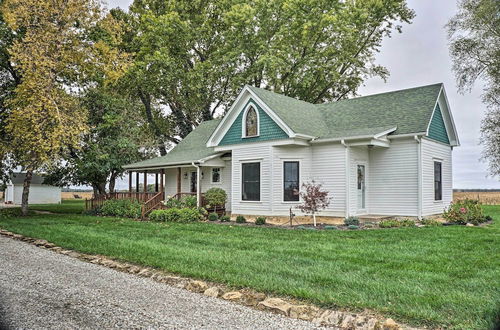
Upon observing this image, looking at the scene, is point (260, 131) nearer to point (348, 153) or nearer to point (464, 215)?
point (348, 153)

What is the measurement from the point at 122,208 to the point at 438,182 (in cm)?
1459

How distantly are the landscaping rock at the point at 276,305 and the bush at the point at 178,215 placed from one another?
37.3ft

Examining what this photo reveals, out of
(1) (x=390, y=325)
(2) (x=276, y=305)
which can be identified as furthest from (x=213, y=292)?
(1) (x=390, y=325)

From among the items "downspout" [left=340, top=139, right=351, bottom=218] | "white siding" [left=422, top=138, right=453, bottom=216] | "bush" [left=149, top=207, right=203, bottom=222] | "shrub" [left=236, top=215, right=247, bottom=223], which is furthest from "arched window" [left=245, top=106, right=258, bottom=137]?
"white siding" [left=422, top=138, right=453, bottom=216]

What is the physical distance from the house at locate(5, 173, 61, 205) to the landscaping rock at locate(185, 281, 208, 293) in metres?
42.6

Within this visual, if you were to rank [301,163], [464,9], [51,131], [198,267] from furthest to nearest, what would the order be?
1. [464,9]
2. [51,131]
3. [301,163]
4. [198,267]

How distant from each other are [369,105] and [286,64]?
961 cm

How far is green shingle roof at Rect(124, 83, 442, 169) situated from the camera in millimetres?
15227

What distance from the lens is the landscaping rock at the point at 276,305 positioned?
4711mm

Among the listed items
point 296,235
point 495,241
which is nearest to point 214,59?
point 296,235

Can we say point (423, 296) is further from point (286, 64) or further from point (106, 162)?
point (286, 64)

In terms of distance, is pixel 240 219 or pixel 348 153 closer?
pixel 348 153

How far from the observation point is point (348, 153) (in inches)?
586

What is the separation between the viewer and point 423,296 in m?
5.07
